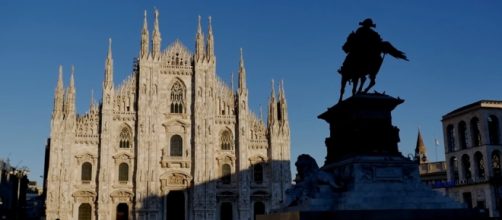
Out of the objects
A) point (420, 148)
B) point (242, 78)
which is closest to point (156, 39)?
point (242, 78)

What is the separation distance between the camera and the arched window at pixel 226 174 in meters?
45.8

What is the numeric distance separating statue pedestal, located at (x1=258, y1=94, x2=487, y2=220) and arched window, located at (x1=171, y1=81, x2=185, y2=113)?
108ft

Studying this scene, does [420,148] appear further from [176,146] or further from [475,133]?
[176,146]

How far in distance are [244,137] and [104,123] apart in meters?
11.8

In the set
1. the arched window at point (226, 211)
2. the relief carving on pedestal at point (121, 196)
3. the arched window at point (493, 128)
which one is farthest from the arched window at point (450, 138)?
the relief carving on pedestal at point (121, 196)

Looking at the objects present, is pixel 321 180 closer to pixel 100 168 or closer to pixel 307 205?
pixel 307 205

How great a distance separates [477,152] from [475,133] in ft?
6.11

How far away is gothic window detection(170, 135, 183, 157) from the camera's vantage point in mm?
45562

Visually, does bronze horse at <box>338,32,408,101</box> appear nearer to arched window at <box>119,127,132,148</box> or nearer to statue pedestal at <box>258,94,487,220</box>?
statue pedestal at <box>258,94,487,220</box>

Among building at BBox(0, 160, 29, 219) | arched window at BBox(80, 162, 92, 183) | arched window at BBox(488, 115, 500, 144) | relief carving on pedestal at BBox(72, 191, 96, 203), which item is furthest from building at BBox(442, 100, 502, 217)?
building at BBox(0, 160, 29, 219)

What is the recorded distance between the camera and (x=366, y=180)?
41.5 ft

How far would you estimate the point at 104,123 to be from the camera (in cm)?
4384

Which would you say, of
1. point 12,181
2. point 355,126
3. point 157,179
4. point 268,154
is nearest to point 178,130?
point 157,179

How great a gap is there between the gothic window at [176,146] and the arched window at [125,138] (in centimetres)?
363
